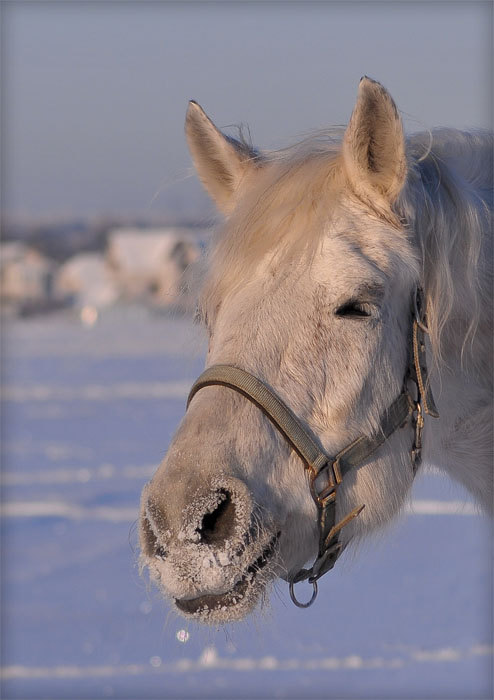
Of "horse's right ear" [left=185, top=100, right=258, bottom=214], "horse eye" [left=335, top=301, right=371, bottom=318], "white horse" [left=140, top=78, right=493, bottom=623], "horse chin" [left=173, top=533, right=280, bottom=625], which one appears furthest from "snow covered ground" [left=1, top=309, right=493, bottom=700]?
"horse eye" [left=335, top=301, right=371, bottom=318]

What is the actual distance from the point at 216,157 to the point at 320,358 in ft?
3.23

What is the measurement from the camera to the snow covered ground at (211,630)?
465 centimetres

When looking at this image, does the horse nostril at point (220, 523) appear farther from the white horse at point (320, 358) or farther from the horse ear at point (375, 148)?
the horse ear at point (375, 148)

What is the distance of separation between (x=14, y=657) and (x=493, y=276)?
3.83m

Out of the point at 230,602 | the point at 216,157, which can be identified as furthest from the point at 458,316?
the point at 230,602

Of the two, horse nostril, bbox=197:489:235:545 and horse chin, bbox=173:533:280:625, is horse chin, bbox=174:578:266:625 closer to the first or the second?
horse chin, bbox=173:533:280:625

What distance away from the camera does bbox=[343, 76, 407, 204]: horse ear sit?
7.60ft

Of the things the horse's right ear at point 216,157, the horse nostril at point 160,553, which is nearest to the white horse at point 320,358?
the horse nostril at point 160,553

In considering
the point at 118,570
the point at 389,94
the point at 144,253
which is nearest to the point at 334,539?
the point at 389,94

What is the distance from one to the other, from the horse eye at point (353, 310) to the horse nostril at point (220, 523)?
586mm

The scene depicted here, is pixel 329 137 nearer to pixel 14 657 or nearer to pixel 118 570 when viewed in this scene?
pixel 14 657

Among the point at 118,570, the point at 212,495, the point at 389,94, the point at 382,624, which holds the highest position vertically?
the point at 389,94

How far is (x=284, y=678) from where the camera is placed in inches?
187

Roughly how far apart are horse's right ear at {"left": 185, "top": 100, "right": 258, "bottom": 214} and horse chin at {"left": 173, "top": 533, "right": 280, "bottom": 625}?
122cm
